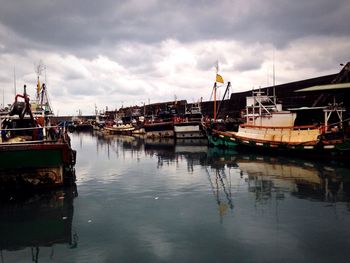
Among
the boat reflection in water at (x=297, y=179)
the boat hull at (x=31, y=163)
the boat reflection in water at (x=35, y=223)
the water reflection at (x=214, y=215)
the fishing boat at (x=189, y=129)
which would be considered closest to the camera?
the water reflection at (x=214, y=215)

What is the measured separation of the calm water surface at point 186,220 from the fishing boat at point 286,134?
423cm

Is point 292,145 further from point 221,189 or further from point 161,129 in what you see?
point 161,129

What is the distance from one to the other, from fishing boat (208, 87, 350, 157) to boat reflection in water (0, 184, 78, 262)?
56.9ft

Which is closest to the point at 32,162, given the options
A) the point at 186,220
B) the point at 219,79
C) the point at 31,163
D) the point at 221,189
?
the point at 31,163

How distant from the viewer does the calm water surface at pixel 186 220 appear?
7766mm

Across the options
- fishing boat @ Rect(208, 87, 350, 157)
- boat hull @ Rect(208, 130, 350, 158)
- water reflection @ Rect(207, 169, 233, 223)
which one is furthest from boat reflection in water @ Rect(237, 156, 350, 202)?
fishing boat @ Rect(208, 87, 350, 157)

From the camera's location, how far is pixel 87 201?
12766mm

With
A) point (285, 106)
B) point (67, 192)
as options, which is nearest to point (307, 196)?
point (67, 192)

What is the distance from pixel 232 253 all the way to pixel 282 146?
18599mm

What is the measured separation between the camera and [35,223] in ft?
33.7

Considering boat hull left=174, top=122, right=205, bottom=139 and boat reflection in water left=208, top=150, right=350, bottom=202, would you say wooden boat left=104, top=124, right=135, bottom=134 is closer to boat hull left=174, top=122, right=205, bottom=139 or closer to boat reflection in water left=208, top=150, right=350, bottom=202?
boat hull left=174, top=122, right=205, bottom=139

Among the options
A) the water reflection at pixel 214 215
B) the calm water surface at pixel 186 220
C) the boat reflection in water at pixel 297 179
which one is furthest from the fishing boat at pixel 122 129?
the calm water surface at pixel 186 220

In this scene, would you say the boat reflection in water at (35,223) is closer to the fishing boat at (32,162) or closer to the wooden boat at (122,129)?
the fishing boat at (32,162)

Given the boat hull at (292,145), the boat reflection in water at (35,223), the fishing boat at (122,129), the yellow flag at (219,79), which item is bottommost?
the boat reflection in water at (35,223)
